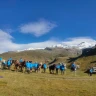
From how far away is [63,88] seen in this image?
41.4 metres

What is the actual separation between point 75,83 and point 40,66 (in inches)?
775

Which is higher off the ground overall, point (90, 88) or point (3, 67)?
point (3, 67)

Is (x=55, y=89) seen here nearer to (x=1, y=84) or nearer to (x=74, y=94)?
(x=74, y=94)

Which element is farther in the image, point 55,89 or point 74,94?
point 55,89

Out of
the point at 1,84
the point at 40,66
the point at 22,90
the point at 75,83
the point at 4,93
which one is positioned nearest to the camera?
the point at 4,93

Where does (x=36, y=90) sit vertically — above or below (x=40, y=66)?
below

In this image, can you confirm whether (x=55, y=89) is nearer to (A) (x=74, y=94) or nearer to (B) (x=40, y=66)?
(A) (x=74, y=94)

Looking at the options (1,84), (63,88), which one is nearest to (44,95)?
(63,88)

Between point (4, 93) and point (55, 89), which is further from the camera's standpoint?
point (55, 89)

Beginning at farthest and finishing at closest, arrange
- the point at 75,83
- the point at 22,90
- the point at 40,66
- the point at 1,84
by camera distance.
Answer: the point at 40,66, the point at 75,83, the point at 1,84, the point at 22,90

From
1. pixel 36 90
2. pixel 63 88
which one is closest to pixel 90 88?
pixel 63 88

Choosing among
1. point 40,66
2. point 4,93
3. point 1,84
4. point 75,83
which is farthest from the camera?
point 40,66

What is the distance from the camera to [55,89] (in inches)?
1591

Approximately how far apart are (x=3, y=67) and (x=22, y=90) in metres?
27.3
